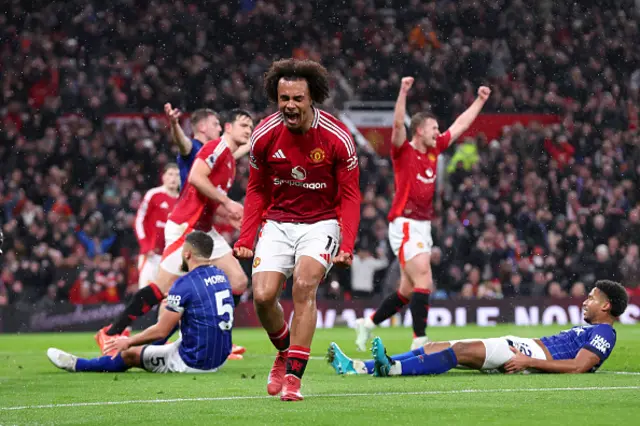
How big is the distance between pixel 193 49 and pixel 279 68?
65.8 ft

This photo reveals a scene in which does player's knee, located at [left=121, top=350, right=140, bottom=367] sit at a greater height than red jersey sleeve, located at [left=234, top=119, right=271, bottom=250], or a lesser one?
lesser

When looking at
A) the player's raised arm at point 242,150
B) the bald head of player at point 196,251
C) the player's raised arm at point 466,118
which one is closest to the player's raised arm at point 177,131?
the player's raised arm at point 242,150

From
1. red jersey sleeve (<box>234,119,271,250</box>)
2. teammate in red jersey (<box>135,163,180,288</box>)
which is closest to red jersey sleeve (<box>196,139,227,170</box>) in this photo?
red jersey sleeve (<box>234,119,271,250</box>)

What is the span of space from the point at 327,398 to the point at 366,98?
19415 millimetres

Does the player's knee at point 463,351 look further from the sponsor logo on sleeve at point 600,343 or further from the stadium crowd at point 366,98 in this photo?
the stadium crowd at point 366,98

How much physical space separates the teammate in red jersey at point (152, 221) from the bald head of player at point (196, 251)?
5.92 m

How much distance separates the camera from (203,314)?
895cm

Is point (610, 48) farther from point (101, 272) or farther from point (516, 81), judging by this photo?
point (101, 272)

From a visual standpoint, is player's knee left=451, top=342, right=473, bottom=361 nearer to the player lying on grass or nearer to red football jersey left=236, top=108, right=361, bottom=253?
the player lying on grass

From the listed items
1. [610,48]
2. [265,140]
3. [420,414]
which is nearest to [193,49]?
[610,48]

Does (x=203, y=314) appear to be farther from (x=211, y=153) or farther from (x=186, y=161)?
(x=186, y=161)

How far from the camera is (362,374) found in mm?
8562

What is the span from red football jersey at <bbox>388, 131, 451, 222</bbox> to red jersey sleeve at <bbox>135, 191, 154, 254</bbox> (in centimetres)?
441

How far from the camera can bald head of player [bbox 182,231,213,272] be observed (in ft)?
30.0
